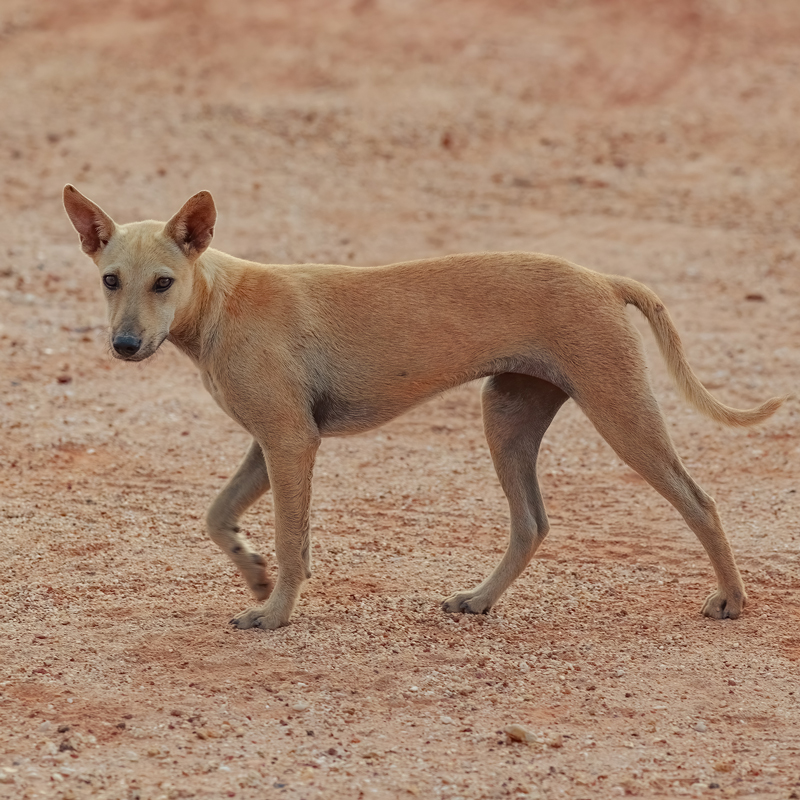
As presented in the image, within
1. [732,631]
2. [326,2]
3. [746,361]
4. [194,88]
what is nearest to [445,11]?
[326,2]

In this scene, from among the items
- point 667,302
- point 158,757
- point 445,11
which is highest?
point 445,11

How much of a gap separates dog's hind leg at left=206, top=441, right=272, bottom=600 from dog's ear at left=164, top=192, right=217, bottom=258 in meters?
1.09

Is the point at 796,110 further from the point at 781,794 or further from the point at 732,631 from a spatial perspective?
the point at 781,794

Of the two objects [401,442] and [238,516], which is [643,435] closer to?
[238,516]

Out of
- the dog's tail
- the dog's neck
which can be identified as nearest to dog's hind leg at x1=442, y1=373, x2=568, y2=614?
the dog's tail

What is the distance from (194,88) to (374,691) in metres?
14.6

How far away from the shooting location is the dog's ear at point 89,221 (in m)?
5.96

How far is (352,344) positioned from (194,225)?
3.33ft

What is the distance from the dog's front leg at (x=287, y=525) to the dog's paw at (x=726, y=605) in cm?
223

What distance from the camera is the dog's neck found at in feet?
19.8

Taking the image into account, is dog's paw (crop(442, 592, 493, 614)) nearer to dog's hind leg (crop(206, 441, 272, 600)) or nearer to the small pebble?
dog's hind leg (crop(206, 441, 272, 600))

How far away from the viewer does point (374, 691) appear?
5520 mm

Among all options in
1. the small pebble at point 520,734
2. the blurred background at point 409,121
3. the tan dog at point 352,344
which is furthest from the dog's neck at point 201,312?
the blurred background at point 409,121

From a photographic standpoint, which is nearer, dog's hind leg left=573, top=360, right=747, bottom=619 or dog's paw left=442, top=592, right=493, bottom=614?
dog's hind leg left=573, top=360, right=747, bottom=619
